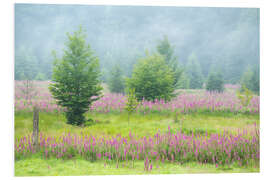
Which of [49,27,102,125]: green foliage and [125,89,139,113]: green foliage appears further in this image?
[125,89,139,113]: green foliage

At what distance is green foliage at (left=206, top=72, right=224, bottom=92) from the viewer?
558 cm

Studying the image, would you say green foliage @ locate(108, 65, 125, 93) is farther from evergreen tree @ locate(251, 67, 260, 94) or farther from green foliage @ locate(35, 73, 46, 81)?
evergreen tree @ locate(251, 67, 260, 94)

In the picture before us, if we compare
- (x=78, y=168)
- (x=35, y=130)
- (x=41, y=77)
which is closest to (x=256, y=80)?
(x=78, y=168)

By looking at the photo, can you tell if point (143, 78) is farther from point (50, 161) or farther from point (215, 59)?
point (50, 161)

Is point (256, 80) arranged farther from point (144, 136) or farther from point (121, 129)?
point (121, 129)

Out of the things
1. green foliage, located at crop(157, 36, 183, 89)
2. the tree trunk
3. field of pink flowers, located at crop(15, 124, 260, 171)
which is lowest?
field of pink flowers, located at crop(15, 124, 260, 171)

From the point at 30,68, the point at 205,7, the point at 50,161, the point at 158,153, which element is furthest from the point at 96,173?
the point at 205,7

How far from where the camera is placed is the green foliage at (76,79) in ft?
17.3

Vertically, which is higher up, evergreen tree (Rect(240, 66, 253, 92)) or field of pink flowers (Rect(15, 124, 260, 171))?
evergreen tree (Rect(240, 66, 253, 92))

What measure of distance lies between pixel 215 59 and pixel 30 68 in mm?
4114

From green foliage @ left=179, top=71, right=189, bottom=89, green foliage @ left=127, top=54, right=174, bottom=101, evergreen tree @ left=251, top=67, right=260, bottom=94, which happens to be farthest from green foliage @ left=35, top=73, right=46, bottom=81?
evergreen tree @ left=251, top=67, right=260, bottom=94

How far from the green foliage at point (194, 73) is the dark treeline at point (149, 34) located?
3 cm

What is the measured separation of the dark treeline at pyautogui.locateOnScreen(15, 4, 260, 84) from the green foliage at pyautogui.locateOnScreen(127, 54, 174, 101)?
18 cm

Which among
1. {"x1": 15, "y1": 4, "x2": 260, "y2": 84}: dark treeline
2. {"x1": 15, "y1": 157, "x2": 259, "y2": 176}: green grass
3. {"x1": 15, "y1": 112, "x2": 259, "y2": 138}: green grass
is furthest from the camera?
{"x1": 15, "y1": 4, "x2": 260, "y2": 84}: dark treeline
